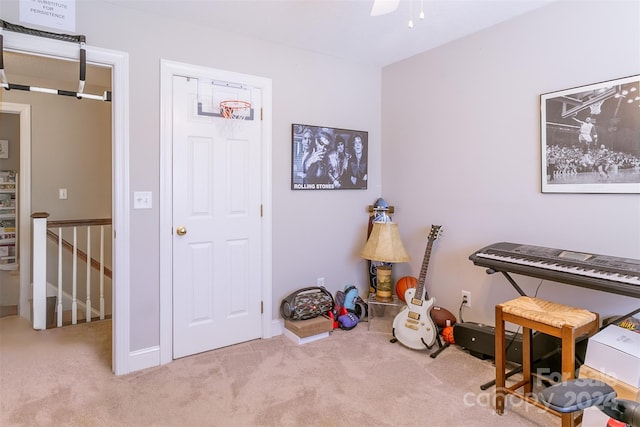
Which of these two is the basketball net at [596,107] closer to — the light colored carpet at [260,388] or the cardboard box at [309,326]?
the light colored carpet at [260,388]

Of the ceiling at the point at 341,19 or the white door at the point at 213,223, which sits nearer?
the ceiling at the point at 341,19

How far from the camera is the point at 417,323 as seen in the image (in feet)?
9.18

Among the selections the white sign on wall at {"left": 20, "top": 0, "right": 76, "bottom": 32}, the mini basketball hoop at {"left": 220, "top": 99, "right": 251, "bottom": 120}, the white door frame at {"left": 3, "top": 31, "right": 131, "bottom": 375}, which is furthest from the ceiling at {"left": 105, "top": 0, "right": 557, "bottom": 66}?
the mini basketball hoop at {"left": 220, "top": 99, "right": 251, "bottom": 120}

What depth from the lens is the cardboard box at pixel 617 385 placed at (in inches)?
63.9

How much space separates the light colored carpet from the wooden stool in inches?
4.7

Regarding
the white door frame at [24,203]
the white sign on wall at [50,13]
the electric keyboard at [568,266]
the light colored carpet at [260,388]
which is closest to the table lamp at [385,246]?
the light colored carpet at [260,388]

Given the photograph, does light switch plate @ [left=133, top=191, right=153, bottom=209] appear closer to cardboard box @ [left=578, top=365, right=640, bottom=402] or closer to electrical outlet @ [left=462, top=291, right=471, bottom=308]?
electrical outlet @ [left=462, top=291, right=471, bottom=308]

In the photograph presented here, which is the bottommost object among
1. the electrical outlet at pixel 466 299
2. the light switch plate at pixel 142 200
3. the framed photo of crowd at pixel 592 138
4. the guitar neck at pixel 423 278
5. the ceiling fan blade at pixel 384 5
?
the electrical outlet at pixel 466 299

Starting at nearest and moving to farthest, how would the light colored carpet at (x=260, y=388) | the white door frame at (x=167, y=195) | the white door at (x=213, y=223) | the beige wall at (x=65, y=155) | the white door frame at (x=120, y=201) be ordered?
the light colored carpet at (x=260, y=388), the white door frame at (x=120, y=201), the white door frame at (x=167, y=195), the white door at (x=213, y=223), the beige wall at (x=65, y=155)

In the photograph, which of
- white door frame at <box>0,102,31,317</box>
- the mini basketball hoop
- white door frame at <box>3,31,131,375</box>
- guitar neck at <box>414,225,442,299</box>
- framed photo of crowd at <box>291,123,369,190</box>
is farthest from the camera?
white door frame at <box>0,102,31,317</box>

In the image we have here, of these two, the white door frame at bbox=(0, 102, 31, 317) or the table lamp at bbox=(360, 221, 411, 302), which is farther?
the white door frame at bbox=(0, 102, 31, 317)

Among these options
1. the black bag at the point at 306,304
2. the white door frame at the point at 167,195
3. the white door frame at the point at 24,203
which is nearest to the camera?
the white door frame at the point at 167,195

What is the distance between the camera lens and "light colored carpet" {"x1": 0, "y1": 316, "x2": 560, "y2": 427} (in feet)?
6.48

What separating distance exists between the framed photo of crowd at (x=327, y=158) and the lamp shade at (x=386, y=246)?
57cm
